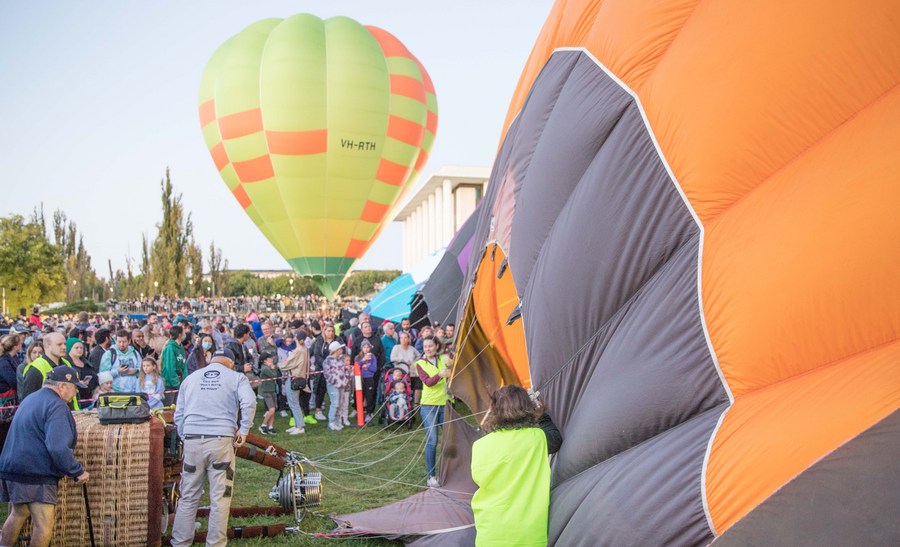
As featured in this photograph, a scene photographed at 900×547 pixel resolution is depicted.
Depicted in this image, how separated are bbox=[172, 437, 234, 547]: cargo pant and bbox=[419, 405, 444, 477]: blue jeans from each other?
77.8 inches

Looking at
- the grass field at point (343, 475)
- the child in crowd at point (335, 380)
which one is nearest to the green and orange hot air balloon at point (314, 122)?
the child in crowd at point (335, 380)

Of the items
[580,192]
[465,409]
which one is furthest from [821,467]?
[465,409]

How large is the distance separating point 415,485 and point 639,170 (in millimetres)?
3766

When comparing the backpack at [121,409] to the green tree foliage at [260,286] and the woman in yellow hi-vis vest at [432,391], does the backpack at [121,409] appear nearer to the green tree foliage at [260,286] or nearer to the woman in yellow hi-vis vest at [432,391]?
the woman in yellow hi-vis vest at [432,391]

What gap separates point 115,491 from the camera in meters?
4.25

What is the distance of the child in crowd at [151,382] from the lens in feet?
21.1

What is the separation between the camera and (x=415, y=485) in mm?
6008

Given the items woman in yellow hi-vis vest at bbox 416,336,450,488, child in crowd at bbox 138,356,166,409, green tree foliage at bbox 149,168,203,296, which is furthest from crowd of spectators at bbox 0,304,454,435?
green tree foliage at bbox 149,168,203,296

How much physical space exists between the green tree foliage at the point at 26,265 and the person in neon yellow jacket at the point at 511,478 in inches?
1304

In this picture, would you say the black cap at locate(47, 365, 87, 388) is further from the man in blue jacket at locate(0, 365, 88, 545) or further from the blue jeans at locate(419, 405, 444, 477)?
the blue jeans at locate(419, 405, 444, 477)

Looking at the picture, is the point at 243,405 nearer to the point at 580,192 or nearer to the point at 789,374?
the point at 580,192

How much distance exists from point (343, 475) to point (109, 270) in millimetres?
51445

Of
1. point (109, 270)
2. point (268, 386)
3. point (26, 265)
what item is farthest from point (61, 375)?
point (109, 270)

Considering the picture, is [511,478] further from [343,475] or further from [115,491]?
[343,475]
